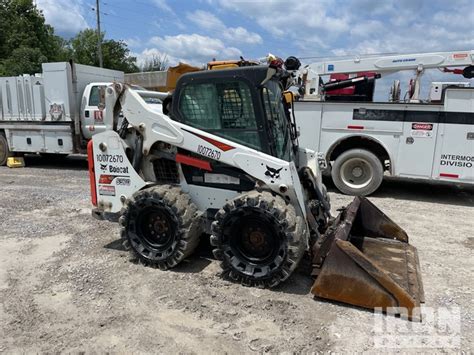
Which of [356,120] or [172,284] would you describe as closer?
[172,284]

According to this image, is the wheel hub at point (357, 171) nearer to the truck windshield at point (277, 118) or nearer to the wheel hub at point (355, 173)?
the wheel hub at point (355, 173)

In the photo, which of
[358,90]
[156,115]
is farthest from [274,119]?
[358,90]

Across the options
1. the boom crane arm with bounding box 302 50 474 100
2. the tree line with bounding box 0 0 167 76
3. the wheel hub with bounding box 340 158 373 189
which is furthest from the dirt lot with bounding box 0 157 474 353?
the tree line with bounding box 0 0 167 76

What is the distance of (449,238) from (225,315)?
155 inches

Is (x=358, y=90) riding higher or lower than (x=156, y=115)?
higher

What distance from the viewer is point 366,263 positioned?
3.39 m

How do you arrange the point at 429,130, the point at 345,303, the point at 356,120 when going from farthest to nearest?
the point at 356,120
the point at 429,130
the point at 345,303

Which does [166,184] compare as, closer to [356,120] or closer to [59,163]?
[356,120]

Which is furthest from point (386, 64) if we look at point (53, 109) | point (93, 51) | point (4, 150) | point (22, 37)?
point (93, 51)

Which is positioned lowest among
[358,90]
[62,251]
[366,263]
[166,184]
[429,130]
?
[62,251]

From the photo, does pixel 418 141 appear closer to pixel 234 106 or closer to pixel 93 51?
pixel 234 106

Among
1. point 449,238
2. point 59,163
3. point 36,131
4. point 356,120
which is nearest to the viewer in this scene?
point 449,238

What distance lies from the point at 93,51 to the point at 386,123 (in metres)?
42.3
